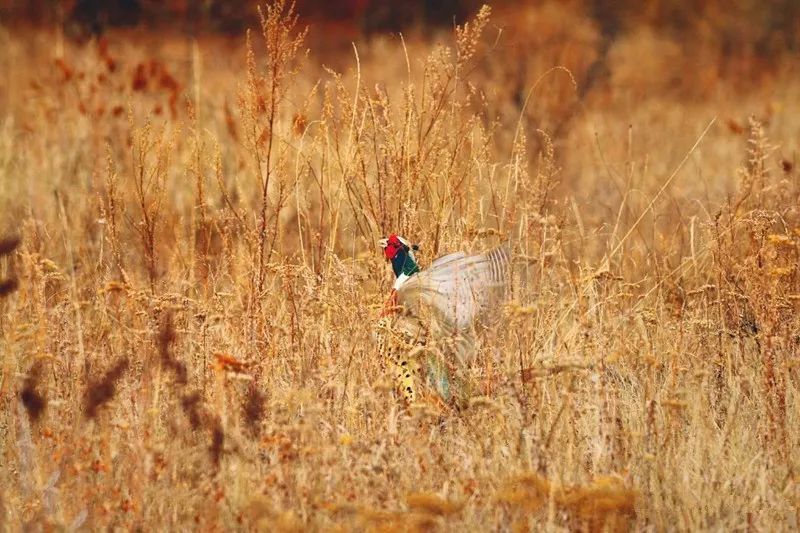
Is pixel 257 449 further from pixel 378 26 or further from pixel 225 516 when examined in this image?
pixel 378 26

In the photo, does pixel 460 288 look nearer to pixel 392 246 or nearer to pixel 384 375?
pixel 392 246

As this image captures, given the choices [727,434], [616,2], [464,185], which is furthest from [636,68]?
[727,434]

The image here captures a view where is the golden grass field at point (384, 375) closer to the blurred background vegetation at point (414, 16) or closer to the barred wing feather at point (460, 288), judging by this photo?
the barred wing feather at point (460, 288)

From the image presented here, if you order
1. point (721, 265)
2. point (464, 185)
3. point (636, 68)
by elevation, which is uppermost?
point (636, 68)

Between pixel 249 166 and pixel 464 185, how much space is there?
2.69 m

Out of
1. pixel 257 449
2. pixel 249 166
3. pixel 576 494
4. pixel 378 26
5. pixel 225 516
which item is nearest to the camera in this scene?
pixel 576 494

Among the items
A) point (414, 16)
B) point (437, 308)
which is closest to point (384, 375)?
point (437, 308)

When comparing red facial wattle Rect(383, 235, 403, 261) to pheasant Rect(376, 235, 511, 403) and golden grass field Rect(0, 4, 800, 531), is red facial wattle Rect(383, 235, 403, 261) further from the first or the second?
golden grass field Rect(0, 4, 800, 531)

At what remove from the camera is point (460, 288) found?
345 centimetres

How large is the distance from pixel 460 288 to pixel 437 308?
0.10m

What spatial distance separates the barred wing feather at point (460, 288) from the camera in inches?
134

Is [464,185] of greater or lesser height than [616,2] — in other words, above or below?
below

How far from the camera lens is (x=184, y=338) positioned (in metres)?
→ 3.80

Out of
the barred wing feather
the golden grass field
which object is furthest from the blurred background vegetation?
the barred wing feather
